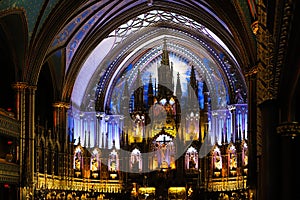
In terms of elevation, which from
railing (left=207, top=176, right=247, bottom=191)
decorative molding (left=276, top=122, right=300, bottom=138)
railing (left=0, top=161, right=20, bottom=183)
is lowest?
railing (left=207, top=176, right=247, bottom=191)

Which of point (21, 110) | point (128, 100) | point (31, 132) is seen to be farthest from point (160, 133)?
point (21, 110)

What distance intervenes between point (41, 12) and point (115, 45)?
10130mm

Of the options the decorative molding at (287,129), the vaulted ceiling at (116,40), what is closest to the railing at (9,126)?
the vaulted ceiling at (116,40)

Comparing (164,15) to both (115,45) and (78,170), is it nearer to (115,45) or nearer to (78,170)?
(115,45)

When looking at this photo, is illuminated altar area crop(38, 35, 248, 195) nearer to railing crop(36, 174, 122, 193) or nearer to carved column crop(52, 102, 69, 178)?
railing crop(36, 174, 122, 193)

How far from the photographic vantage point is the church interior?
28219 millimetres

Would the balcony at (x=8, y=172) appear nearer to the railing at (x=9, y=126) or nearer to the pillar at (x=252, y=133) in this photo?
the railing at (x=9, y=126)

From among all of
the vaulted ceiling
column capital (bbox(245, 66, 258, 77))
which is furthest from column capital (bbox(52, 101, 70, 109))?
column capital (bbox(245, 66, 258, 77))

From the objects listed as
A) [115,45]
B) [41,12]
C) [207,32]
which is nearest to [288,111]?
[41,12]

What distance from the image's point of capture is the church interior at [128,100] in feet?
92.6

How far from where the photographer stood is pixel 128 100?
129ft

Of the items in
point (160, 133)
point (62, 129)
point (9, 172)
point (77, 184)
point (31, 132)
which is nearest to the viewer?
point (9, 172)

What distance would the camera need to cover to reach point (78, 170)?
3506cm

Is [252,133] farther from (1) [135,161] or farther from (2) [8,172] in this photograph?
(1) [135,161]
